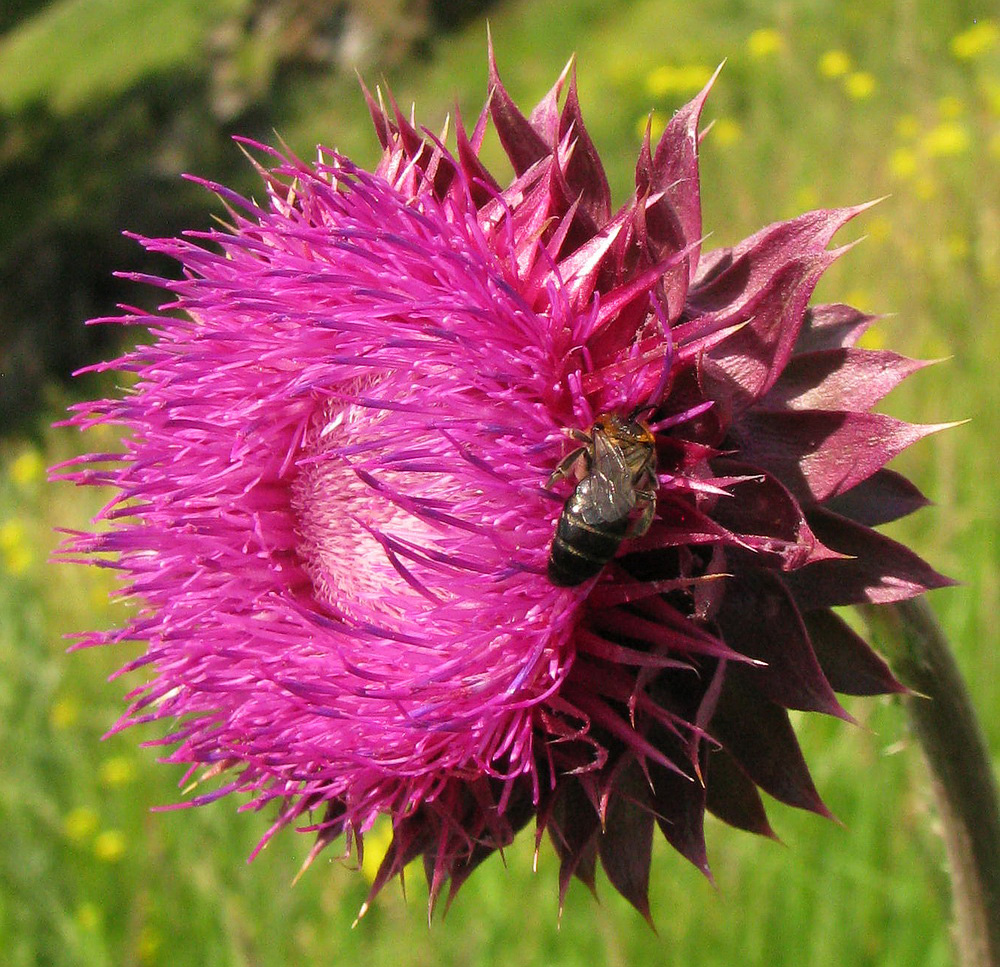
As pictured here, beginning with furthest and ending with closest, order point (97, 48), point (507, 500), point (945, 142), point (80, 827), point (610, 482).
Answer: point (97, 48) → point (945, 142) → point (80, 827) → point (507, 500) → point (610, 482)

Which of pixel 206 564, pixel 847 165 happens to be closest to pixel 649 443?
pixel 206 564

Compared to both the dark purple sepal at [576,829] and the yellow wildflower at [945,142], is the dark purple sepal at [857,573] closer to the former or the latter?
the dark purple sepal at [576,829]

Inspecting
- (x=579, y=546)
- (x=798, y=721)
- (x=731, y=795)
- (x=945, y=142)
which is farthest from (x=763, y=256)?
(x=945, y=142)

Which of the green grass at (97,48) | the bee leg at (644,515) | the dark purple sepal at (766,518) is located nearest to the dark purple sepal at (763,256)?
the dark purple sepal at (766,518)

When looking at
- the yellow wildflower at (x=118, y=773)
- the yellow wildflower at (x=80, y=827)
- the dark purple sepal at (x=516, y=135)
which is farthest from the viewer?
the yellow wildflower at (x=118, y=773)

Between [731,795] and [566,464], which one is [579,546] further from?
[731,795]

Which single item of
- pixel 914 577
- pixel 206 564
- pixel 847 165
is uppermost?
pixel 847 165

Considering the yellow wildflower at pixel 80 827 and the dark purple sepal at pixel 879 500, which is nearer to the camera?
the dark purple sepal at pixel 879 500

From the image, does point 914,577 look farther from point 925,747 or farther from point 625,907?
point 625,907
